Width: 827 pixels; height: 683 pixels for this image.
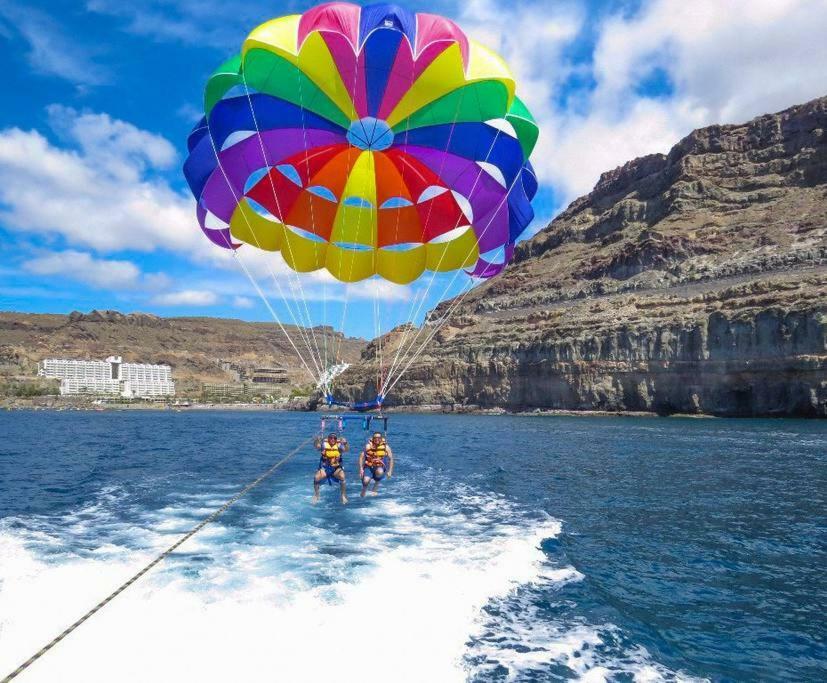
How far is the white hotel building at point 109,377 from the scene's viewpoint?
160 meters

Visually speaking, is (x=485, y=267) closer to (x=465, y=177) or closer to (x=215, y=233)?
(x=465, y=177)

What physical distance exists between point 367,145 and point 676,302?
50.9m

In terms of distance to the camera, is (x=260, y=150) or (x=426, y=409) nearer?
(x=260, y=150)

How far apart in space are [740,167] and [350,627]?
91686 millimetres

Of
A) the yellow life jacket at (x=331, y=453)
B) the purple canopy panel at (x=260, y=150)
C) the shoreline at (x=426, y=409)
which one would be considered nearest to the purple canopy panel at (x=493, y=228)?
the purple canopy panel at (x=260, y=150)

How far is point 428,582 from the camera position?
287 inches

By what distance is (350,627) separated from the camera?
230 inches

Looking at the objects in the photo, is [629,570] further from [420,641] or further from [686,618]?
[420,641]

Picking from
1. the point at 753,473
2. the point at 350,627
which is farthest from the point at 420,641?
the point at 753,473

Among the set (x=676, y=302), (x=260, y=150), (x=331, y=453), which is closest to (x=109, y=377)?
(x=676, y=302)

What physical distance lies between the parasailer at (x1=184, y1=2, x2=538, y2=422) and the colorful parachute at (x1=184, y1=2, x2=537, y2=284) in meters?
0.03

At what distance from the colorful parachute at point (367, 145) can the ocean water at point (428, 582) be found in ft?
21.3

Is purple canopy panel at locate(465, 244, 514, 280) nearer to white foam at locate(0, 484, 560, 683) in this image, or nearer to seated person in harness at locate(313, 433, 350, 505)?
seated person in harness at locate(313, 433, 350, 505)

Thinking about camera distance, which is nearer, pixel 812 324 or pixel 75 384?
pixel 812 324
